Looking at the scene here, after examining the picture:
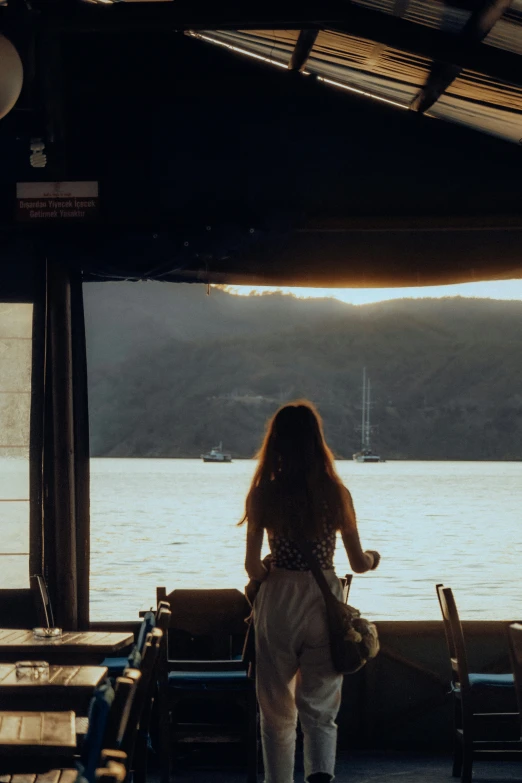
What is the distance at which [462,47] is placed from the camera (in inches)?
178

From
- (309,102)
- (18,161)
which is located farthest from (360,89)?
(18,161)

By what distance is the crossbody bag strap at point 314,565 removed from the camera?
12.2 feet

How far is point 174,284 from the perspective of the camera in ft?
18.9

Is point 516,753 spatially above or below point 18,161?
below

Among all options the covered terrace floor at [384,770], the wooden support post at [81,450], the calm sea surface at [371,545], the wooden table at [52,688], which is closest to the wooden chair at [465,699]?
the covered terrace floor at [384,770]

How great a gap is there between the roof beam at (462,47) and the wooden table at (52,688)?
283 cm

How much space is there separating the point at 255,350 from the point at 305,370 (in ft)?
14.5

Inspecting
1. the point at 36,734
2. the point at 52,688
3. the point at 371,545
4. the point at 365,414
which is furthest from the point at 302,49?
the point at 365,414

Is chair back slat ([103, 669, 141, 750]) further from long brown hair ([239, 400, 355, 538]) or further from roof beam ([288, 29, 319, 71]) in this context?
roof beam ([288, 29, 319, 71])

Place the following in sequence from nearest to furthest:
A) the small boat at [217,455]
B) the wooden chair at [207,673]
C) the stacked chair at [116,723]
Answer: the stacked chair at [116,723], the wooden chair at [207,673], the small boat at [217,455]

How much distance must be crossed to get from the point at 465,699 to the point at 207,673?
3.94 ft

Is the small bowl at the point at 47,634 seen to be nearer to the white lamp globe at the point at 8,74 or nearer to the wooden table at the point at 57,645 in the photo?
the wooden table at the point at 57,645

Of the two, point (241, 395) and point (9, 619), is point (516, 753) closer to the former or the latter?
point (9, 619)

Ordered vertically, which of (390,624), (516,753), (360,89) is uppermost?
(360,89)
